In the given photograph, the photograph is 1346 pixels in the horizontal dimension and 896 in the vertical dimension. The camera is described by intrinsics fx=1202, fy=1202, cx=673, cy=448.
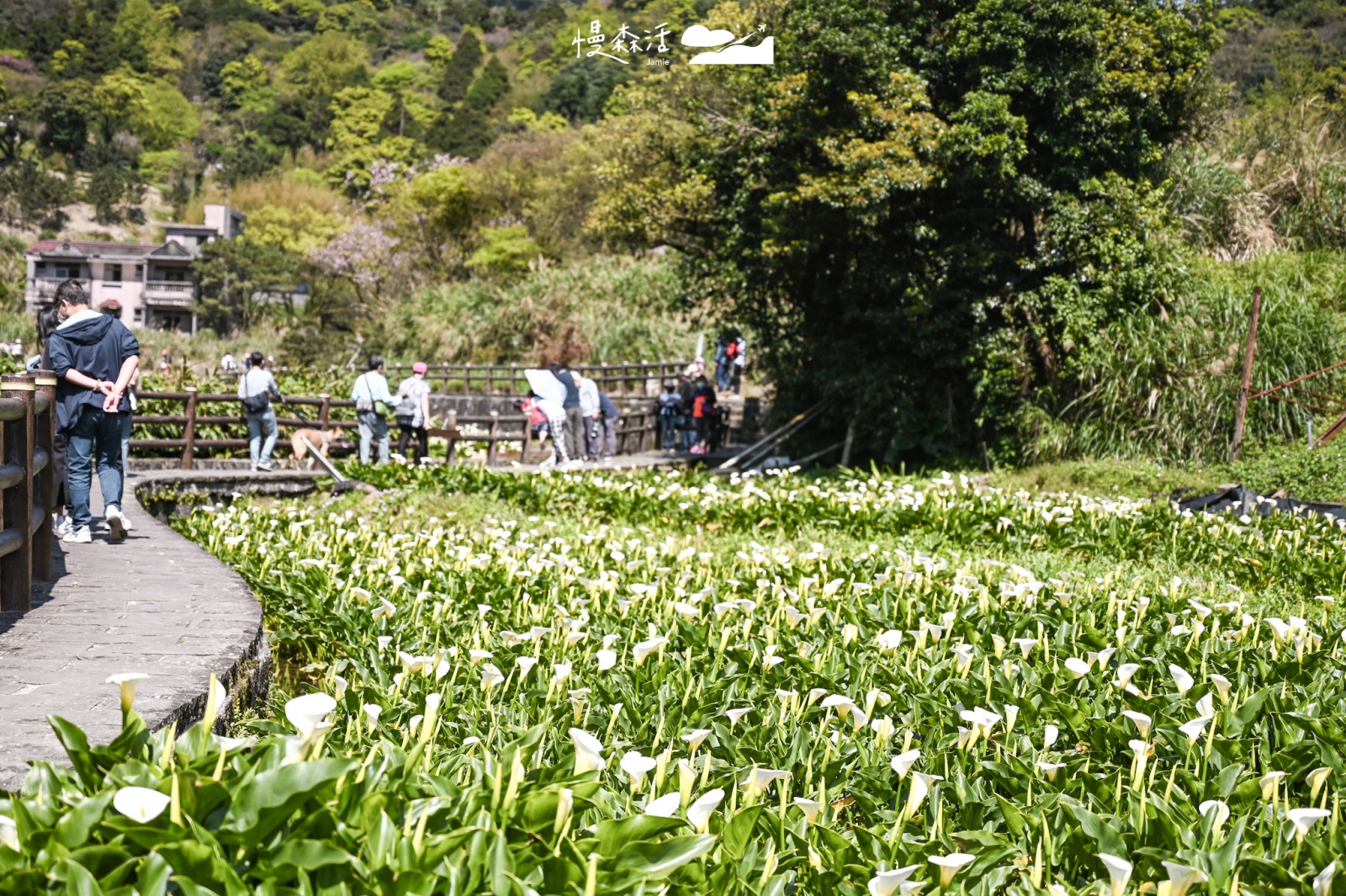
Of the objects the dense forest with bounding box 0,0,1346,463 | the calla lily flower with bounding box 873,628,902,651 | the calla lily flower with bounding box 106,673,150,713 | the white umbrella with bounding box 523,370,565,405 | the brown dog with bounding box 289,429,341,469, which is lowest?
the brown dog with bounding box 289,429,341,469

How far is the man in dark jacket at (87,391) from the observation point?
21.8ft

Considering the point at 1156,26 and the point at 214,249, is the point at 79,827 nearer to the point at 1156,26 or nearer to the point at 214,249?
the point at 1156,26

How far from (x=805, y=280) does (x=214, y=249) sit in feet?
130

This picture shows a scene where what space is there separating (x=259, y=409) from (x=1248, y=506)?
978 centimetres

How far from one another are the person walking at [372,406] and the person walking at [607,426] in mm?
4326

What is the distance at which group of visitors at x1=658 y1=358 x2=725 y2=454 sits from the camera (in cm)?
1848

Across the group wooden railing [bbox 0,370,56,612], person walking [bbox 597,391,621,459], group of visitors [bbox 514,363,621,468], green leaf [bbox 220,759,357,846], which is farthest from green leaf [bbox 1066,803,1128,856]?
person walking [bbox 597,391,621,459]

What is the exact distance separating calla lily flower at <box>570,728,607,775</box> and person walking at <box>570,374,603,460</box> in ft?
45.5

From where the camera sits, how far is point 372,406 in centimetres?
1381

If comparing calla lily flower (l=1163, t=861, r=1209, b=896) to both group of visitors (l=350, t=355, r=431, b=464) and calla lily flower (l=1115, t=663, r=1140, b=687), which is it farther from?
group of visitors (l=350, t=355, r=431, b=464)

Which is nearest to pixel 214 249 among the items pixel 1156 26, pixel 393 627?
pixel 1156 26

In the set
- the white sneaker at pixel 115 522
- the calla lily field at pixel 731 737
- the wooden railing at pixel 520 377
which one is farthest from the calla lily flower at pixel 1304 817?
the wooden railing at pixel 520 377

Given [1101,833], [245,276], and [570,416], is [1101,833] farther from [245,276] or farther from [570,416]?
[245,276]

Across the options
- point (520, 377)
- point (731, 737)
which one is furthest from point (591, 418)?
point (731, 737)
